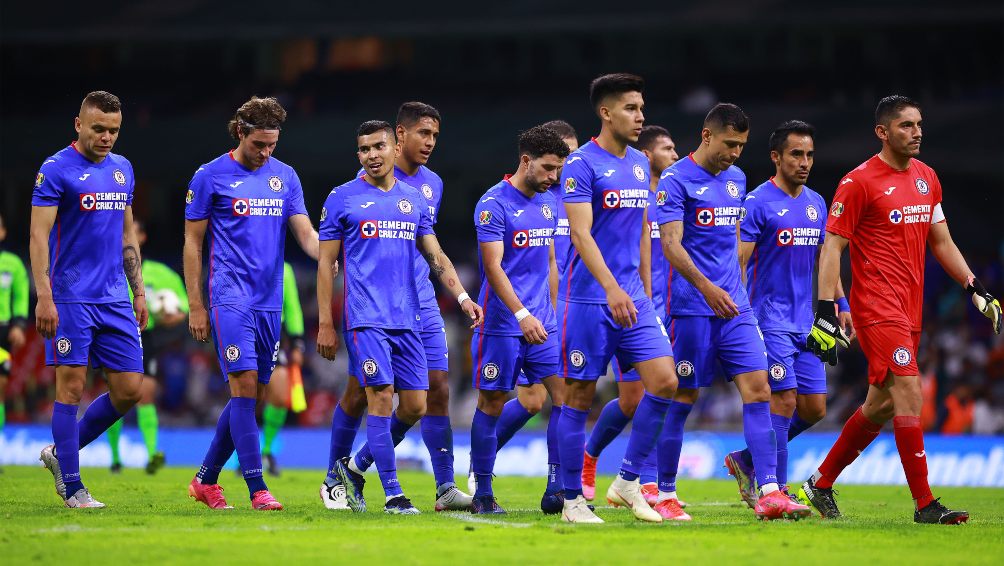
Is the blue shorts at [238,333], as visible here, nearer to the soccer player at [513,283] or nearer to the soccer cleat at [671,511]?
the soccer player at [513,283]

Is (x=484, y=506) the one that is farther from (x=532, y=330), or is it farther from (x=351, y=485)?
(x=532, y=330)

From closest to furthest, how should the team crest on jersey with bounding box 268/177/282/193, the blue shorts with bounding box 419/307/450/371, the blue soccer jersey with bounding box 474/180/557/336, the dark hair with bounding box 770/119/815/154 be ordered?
1. the team crest on jersey with bounding box 268/177/282/193
2. the blue soccer jersey with bounding box 474/180/557/336
3. the blue shorts with bounding box 419/307/450/371
4. the dark hair with bounding box 770/119/815/154

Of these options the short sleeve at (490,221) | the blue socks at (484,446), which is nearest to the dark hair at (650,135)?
the short sleeve at (490,221)

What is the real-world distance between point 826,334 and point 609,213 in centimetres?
184

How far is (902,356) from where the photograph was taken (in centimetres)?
975

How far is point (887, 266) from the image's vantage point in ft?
32.8

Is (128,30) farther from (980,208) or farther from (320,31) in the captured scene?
(980,208)

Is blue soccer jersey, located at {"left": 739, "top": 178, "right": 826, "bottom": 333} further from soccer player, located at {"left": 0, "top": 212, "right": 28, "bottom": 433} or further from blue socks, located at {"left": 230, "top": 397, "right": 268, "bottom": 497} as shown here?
soccer player, located at {"left": 0, "top": 212, "right": 28, "bottom": 433}

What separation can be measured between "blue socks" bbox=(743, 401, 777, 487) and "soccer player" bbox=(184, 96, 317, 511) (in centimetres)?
352

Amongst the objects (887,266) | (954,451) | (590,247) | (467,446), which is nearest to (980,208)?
(954,451)

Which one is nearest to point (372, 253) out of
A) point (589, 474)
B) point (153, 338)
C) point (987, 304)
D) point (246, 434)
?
point (246, 434)

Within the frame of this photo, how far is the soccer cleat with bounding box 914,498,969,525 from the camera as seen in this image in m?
9.61

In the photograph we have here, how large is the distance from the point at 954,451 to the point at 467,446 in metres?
6.39

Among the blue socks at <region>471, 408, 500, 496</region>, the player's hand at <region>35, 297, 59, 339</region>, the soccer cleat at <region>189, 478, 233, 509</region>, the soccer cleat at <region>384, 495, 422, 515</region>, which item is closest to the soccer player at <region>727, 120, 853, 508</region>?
the blue socks at <region>471, 408, 500, 496</region>
